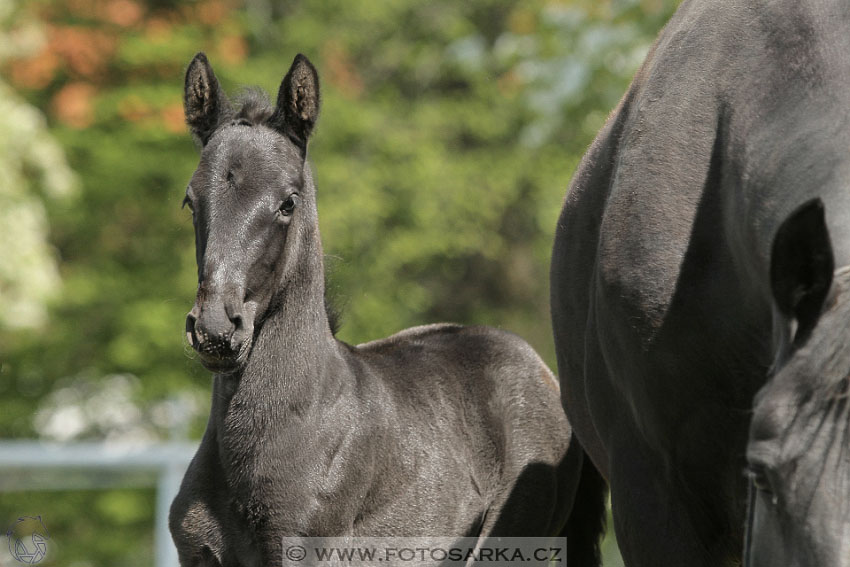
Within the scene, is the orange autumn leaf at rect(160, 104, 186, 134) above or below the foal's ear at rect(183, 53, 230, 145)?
below

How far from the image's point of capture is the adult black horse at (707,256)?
252 centimetres

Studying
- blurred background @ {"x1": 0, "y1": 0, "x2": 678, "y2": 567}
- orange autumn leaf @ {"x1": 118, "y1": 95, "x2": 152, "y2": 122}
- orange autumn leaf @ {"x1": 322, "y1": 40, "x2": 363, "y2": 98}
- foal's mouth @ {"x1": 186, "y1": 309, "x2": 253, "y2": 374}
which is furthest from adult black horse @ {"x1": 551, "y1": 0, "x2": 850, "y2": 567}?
orange autumn leaf @ {"x1": 322, "y1": 40, "x2": 363, "y2": 98}

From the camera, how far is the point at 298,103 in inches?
181

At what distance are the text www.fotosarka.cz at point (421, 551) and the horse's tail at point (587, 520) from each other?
0.07 m

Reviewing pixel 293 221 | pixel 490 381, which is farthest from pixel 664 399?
pixel 490 381

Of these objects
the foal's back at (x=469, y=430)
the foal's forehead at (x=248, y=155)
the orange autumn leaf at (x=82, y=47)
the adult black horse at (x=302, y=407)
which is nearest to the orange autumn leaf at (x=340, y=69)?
the orange autumn leaf at (x=82, y=47)

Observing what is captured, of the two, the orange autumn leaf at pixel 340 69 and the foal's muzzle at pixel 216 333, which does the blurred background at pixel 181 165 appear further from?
the foal's muzzle at pixel 216 333

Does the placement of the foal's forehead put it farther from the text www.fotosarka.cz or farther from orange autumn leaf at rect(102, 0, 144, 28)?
orange autumn leaf at rect(102, 0, 144, 28)

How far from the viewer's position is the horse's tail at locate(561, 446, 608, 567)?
5.21 m

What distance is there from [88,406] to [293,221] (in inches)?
501

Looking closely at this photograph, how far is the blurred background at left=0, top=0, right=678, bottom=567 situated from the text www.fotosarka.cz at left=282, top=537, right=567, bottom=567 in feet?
17.6

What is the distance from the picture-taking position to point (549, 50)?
1434 cm

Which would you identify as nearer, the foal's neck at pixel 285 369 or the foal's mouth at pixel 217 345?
the foal's mouth at pixel 217 345

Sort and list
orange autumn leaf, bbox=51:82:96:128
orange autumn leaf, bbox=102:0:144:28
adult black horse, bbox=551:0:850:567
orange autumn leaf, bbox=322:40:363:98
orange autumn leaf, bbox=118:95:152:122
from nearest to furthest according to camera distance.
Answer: adult black horse, bbox=551:0:850:567 < orange autumn leaf, bbox=118:95:152:122 < orange autumn leaf, bbox=51:82:96:128 < orange autumn leaf, bbox=102:0:144:28 < orange autumn leaf, bbox=322:40:363:98
